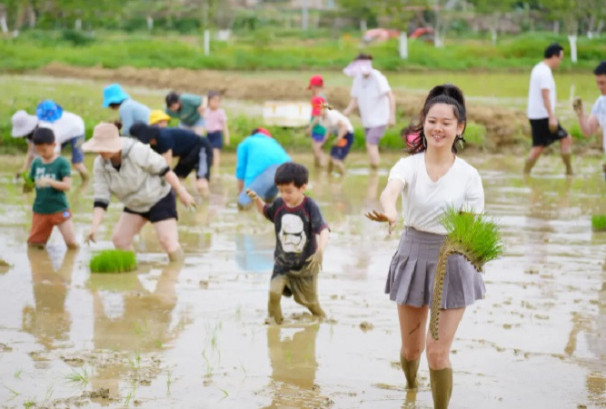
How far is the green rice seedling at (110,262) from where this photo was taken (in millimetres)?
9562

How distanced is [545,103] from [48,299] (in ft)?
27.7

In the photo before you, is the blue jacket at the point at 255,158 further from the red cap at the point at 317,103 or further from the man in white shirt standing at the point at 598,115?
the man in white shirt standing at the point at 598,115

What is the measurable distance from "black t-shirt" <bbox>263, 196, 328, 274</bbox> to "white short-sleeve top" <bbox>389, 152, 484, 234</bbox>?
2255 mm

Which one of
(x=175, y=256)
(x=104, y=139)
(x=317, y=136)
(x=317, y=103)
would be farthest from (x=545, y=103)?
(x=104, y=139)

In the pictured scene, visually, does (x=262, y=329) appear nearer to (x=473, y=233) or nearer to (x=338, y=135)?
(x=473, y=233)

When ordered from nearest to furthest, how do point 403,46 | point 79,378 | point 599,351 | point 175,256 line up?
point 79,378, point 599,351, point 175,256, point 403,46

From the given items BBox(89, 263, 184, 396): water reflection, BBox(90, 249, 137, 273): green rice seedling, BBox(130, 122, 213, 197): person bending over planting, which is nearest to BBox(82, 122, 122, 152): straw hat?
BBox(90, 249, 137, 273): green rice seedling

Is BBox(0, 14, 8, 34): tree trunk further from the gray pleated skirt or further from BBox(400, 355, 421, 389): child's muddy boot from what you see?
the gray pleated skirt

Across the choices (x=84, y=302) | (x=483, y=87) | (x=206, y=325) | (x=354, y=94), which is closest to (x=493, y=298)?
(x=206, y=325)

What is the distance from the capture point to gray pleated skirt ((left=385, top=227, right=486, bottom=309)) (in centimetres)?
561

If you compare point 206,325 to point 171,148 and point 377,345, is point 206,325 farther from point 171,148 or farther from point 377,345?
point 171,148

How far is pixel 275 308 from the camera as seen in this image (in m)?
7.93

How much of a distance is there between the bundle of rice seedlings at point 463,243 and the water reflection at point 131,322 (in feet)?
6.17

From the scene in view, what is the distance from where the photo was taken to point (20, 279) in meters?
9.34
